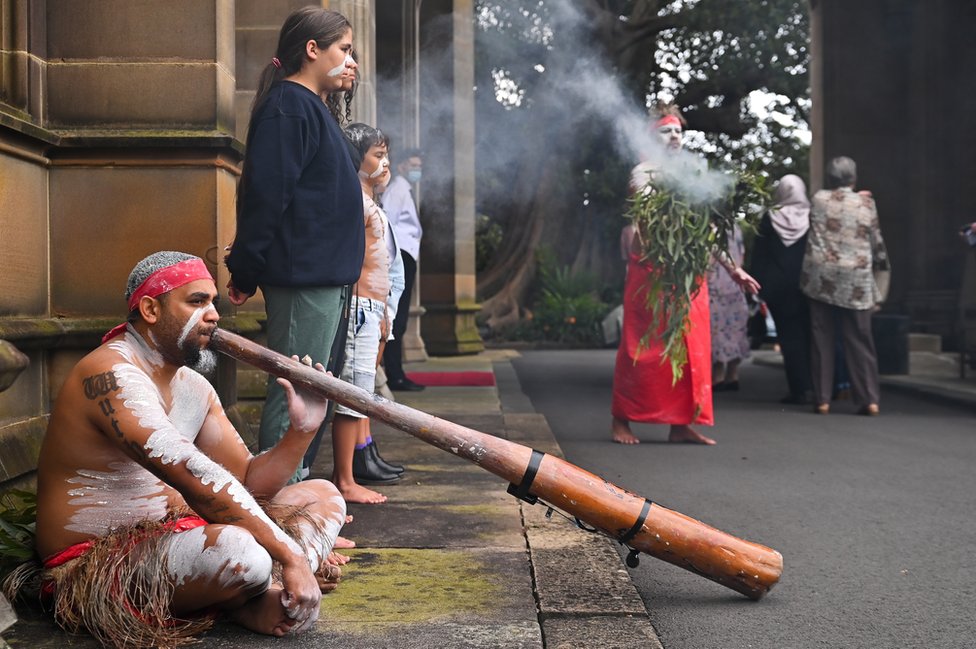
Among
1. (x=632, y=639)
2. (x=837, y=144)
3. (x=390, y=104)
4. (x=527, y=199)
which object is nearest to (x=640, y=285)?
(x=632, y=639)

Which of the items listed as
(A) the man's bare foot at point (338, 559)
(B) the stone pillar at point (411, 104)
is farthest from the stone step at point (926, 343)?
(A) the man's bare foot at point (338, 559)

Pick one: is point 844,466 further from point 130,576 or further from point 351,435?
point 130,576

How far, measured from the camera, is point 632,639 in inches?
121

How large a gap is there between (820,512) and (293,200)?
2.76 m

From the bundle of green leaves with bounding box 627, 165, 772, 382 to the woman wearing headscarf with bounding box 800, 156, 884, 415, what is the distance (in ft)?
7.91

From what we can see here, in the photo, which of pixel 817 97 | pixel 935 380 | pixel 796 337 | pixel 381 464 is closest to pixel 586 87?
pixel 817 97

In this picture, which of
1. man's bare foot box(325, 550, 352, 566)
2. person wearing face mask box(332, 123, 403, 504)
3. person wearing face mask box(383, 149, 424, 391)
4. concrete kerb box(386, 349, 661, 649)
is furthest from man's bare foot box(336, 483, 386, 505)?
person wearing face mask box(383, 149, 424, 391)

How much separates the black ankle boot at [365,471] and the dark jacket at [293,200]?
4.90ft

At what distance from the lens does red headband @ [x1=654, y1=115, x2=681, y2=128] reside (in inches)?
282

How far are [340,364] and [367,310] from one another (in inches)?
18.9

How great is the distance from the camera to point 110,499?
308cm

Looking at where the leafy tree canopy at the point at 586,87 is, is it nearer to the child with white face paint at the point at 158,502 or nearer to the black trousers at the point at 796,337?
the black trousers at the point at 796,337

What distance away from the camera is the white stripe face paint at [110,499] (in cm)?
304

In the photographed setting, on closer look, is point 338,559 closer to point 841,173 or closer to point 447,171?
point 841,173
